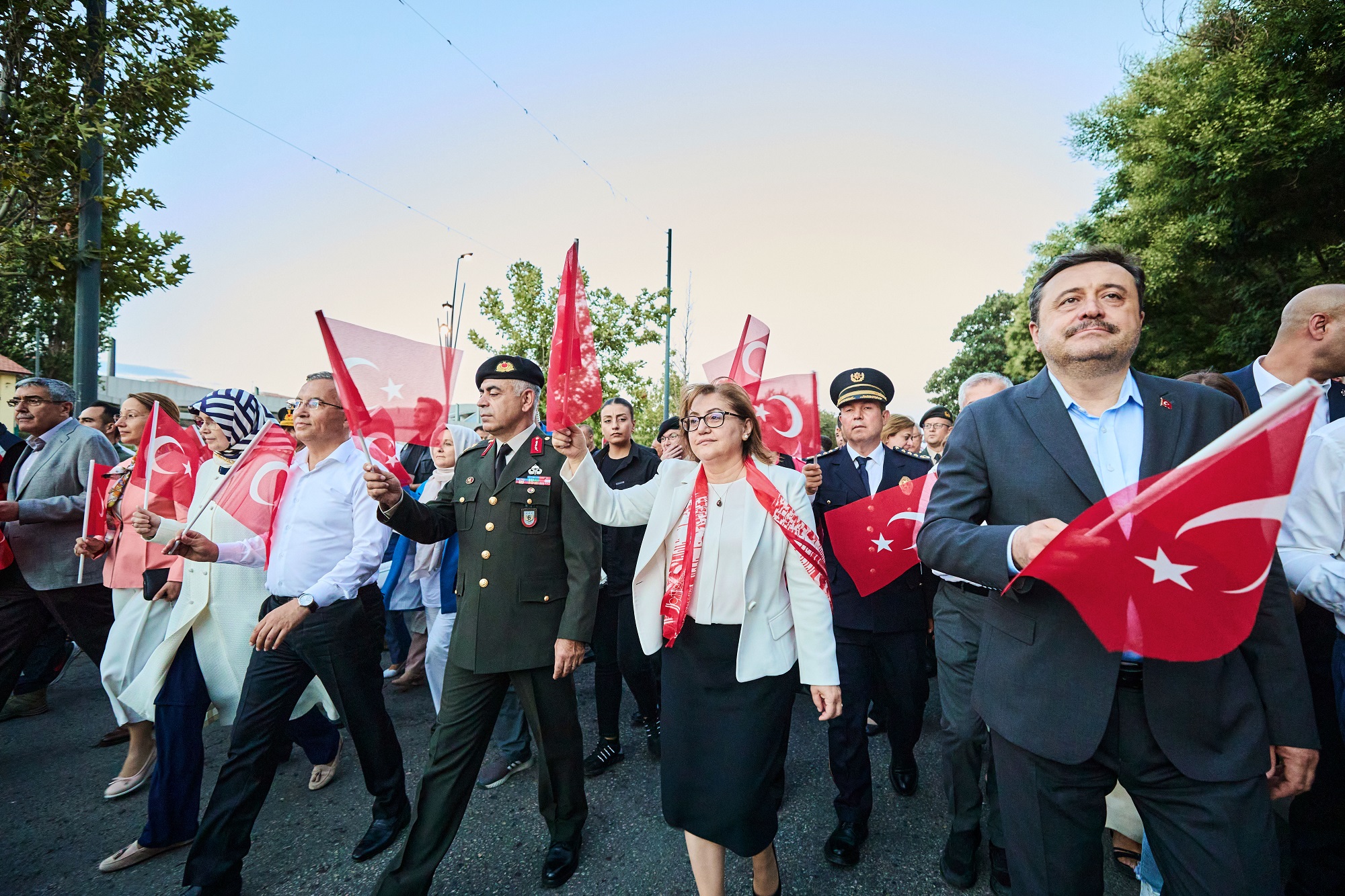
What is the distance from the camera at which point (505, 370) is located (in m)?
3.19

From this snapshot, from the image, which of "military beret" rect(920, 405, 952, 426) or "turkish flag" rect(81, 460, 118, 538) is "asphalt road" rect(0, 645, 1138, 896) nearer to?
"turkish flag" rect(81, 460, 118, 538)

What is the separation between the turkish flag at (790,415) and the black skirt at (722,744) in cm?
162

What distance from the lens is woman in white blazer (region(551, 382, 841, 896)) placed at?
94.9 inches

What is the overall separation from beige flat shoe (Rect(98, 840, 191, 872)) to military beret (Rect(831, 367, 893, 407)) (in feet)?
14.4

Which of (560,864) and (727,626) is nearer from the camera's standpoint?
(727,626)

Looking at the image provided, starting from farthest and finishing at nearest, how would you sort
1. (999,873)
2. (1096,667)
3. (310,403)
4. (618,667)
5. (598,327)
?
(598,327) → (618,667) → (310,403) → (999,873) → (1096,667)

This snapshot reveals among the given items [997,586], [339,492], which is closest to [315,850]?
[339,492]

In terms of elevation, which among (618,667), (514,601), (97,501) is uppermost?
(97,501)

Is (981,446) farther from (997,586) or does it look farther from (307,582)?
(307,582)

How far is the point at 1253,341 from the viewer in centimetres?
1300

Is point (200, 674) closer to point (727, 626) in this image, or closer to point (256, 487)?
point (256, 487)

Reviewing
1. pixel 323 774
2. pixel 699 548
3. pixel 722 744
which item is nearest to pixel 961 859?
pixel 722 744

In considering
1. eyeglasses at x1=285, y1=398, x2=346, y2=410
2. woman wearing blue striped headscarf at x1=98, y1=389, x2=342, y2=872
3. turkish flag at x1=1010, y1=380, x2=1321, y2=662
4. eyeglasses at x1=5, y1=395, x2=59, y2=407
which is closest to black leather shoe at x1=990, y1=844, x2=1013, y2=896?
turkish flag at x1=1010, y1=380, x2=1321, y2=662

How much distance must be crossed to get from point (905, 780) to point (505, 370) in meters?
3.30
